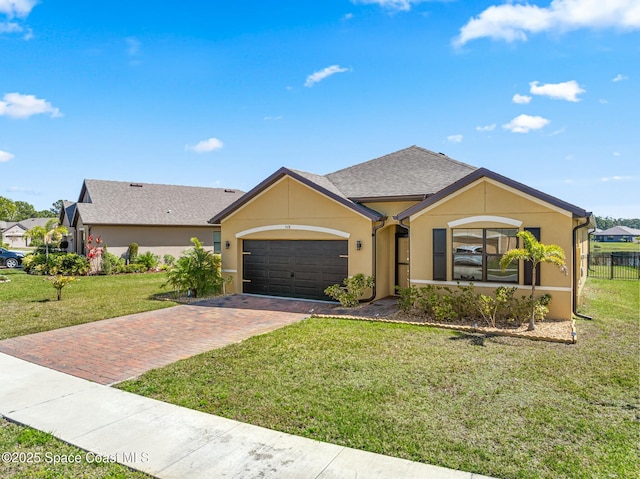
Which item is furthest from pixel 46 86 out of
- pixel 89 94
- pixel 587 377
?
pixel 587 377

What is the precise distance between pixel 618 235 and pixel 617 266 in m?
82.8

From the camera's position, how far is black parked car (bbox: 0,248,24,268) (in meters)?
28.0

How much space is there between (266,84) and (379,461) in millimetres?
Answer: 17368

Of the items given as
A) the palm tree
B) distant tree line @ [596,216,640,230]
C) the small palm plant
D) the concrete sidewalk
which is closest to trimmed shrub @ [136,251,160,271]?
the small palm plant

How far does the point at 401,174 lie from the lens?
51.7 feet

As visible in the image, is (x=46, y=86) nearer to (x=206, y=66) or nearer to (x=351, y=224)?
(x=206, y=66)

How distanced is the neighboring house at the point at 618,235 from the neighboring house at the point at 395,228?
246 feet

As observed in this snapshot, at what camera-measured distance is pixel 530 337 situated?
8.95 m

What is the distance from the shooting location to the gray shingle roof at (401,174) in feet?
46.9

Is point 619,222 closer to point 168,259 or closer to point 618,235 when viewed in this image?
point 618,235

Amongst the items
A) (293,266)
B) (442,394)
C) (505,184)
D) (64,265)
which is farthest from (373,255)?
(64,265)

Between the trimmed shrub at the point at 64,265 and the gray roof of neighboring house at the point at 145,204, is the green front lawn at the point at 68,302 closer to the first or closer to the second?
the trimmed shrub at the point at 64,265

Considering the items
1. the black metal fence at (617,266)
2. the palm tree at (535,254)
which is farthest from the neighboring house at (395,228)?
the black metal fence at (617,266)

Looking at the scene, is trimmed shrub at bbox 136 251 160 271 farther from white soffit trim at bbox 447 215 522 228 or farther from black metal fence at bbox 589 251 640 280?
black metal fence at bbox 589 251 640 280
